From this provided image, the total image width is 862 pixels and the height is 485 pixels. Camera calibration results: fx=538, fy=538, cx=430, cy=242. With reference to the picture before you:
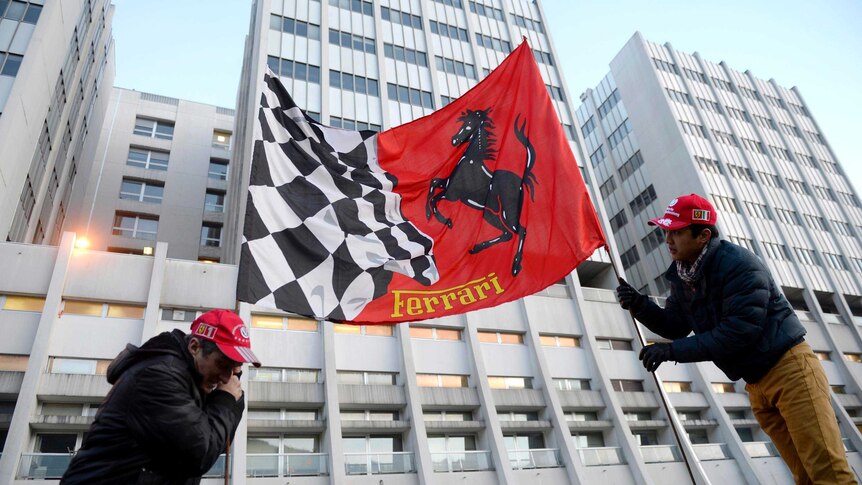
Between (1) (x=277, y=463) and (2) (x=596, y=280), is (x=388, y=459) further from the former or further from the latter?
(2) (x=596, y=280)

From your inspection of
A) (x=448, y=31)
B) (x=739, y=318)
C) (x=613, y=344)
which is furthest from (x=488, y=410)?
(x=448, y=31)

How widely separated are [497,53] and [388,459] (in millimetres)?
30486

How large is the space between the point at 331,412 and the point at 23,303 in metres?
12.9

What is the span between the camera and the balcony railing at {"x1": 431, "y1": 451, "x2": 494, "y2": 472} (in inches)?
883

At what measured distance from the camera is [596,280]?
37250mm

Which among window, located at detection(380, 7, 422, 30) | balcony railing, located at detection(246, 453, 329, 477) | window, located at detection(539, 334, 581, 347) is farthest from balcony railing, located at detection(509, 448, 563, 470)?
window, located at detection(380, 7, 422, 30)

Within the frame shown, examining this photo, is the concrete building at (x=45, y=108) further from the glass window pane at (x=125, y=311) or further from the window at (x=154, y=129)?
the glass window pane at (x=125, y=311)

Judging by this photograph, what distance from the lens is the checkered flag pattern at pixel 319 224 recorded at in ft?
19.7

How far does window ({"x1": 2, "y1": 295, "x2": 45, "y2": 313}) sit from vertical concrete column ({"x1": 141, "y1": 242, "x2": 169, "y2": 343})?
395cm

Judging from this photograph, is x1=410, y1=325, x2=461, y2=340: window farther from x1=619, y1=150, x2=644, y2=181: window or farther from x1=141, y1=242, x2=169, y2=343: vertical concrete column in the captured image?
x1=619, y1=150, x2=644, y2=181: window

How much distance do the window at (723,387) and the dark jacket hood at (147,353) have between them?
33469 millimetres

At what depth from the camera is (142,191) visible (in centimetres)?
4062

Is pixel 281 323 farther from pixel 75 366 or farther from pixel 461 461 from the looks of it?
pixel 461 461

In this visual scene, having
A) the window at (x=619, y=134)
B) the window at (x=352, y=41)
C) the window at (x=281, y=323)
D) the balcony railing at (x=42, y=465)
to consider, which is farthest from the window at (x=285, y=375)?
the window at (x=619, y=134)
